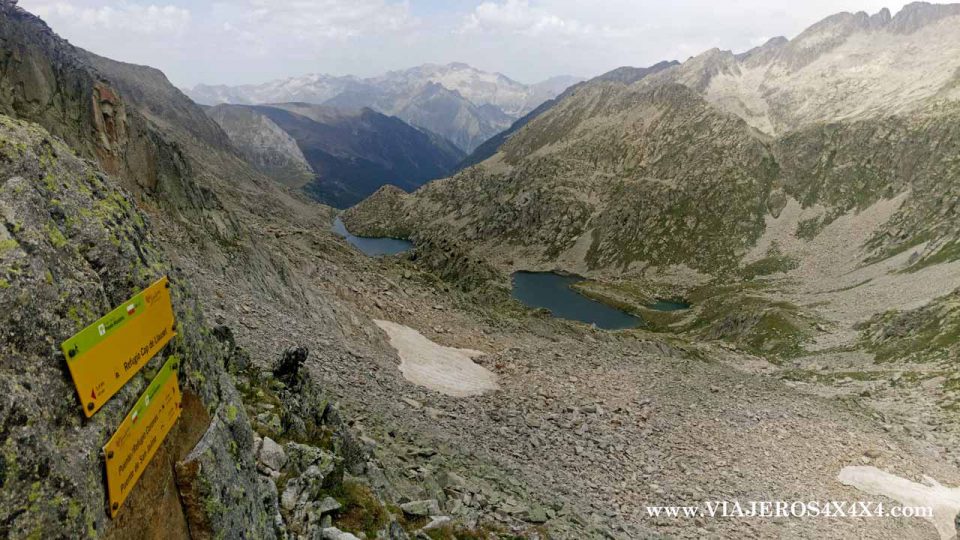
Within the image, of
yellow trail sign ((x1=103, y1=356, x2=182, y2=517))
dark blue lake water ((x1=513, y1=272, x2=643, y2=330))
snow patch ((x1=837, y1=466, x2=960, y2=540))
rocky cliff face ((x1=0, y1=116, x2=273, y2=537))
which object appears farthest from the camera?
dark blue lake water ((x1=513, y1=272, x2=643, y2=330))

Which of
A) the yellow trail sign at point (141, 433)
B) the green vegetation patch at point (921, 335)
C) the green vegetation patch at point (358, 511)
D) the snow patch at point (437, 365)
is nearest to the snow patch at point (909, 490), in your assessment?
the snow patch at point (437, 365)

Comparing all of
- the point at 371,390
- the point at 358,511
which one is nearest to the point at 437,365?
the point at 371,390

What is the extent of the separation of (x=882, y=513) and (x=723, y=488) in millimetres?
8677

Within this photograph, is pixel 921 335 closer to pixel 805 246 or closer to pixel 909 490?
pixel 909 490

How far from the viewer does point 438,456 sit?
21312mm

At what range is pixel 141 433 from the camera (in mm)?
7305

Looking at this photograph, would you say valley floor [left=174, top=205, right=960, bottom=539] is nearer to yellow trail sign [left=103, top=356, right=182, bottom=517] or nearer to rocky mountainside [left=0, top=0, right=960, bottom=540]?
rocky mountainside [left=0, top=0, right=960, bottom=540]

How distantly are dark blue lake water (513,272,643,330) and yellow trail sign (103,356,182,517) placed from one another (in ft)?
379

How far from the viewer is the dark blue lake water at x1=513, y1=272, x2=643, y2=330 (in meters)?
127

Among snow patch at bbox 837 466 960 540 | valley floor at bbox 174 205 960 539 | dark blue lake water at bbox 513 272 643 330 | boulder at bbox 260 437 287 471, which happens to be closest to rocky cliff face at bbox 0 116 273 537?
boulder at bbox 260 437 287 471

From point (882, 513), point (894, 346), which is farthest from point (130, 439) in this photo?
point (894, 346)

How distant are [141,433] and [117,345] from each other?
128 centimetres

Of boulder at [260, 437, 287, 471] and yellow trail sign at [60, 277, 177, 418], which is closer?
yellow trail sign at [60, 277, 177, 418]

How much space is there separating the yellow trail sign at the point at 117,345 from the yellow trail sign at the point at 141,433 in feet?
1.35
